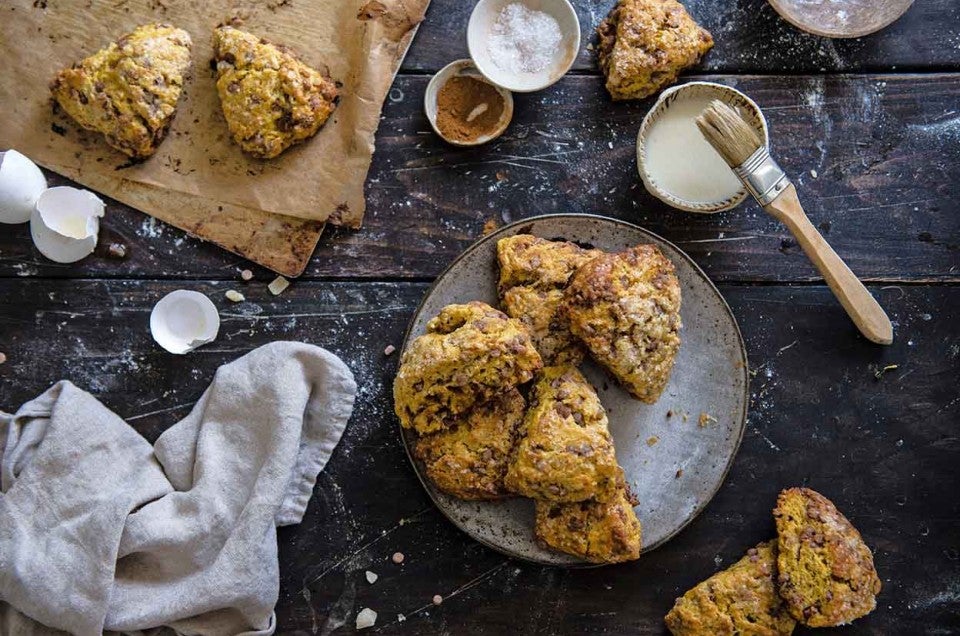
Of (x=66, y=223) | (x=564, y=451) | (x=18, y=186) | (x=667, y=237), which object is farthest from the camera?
(x=667, y=237)

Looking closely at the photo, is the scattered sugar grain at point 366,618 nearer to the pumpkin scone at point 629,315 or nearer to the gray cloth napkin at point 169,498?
the gray cloth napkin at point 169,498

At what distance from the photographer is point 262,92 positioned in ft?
9.33

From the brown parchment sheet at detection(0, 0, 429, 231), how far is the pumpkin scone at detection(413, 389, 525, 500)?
804mm

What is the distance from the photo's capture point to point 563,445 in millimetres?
2561

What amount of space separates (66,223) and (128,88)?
50cm

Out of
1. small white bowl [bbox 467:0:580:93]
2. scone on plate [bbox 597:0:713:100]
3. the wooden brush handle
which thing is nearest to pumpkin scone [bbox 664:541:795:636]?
the wooden brush handle

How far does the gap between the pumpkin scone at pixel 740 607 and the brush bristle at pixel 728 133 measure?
52.2 inches

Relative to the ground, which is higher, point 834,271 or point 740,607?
point 834,271

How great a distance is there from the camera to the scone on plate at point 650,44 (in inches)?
114

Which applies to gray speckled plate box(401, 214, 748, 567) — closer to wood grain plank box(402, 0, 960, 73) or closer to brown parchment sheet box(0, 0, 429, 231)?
brown parchment sheet box(0, 0, 429, 231)

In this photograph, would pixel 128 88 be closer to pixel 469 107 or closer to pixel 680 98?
pixel 469 107

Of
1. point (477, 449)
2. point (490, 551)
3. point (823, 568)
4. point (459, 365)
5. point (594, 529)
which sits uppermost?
point (459, 365)

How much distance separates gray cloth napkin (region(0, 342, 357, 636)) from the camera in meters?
2.75

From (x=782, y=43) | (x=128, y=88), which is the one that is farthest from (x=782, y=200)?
(x=128, y=88)
